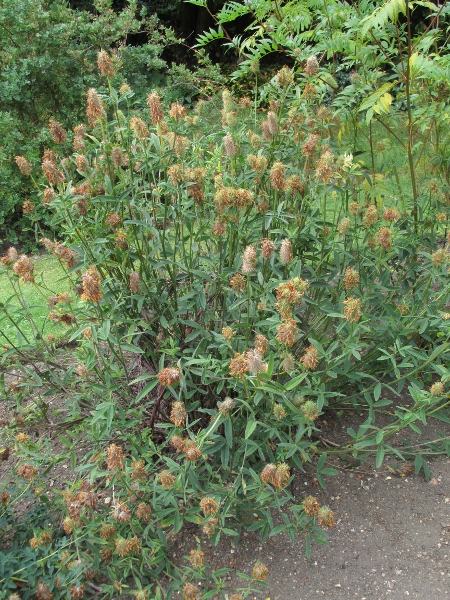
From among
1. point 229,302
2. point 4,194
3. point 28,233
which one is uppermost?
point 229,302

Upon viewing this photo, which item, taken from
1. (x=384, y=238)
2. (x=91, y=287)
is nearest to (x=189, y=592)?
(x=91, y=287)

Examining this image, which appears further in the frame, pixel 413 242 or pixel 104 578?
pixel 413 242

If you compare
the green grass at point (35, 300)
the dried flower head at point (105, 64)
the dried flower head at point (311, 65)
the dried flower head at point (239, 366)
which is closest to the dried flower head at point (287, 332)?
the dried flower head at point (239, 366)

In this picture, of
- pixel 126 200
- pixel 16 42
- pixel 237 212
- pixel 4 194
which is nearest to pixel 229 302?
pixel 237 212

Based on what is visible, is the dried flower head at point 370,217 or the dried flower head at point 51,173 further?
the dried flower head at point 370,217

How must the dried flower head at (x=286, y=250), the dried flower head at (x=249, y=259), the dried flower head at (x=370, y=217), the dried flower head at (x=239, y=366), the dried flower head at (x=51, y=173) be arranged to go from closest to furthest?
1. the dried flower head at (x=239, y=366)
2. the dried flower head at (x=249, y=259)
3. the dried flower head at (x=286, y=250)
4. the dried flower head at (x=51, y=173)
5. the dried flower head at (x=370, y=217)

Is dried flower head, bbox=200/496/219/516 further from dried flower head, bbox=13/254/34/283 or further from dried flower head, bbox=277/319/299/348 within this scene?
dried flower head, bbox=13/254/34/283

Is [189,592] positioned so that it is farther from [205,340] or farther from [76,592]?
[205,340]

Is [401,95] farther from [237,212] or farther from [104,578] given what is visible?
[104,578]

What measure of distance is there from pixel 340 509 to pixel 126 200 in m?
1.61

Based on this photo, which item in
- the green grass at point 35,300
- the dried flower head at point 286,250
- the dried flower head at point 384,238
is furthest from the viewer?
the green grass at point 35,300

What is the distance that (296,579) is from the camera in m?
2.35

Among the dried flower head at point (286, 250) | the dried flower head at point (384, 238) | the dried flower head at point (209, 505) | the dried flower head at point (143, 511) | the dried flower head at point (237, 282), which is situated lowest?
the dried flower head at point (143, 511)

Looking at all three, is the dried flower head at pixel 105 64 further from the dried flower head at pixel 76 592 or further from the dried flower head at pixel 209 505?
the dried flower head at pixel 76 592
